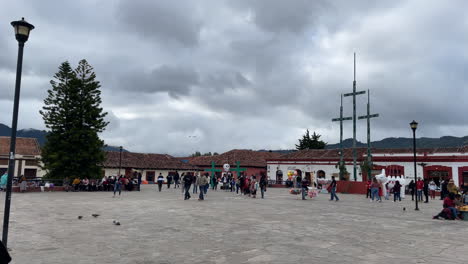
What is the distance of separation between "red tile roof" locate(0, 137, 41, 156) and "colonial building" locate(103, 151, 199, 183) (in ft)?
28.2

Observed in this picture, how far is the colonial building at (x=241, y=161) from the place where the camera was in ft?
184

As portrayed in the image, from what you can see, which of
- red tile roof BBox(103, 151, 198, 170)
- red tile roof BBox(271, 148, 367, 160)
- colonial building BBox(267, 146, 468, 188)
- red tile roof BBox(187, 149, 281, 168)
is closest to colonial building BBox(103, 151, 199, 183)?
red tile roof BBox(103, 151, 198, 170)

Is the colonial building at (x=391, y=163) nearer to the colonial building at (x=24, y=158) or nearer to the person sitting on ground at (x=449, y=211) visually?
the person sitting on ground at (x=449, y=211)

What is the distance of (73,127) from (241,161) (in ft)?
101

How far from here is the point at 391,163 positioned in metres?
39.6

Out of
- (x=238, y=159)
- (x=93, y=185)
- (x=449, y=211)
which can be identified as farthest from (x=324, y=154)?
(x=449, y=211)

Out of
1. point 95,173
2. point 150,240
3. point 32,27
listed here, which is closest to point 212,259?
point 150,240

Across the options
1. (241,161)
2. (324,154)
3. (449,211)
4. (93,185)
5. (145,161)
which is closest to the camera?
(449,211)

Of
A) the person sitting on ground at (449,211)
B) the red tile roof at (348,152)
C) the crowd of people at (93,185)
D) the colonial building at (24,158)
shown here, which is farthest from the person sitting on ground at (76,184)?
the red tile roof at (348,152)

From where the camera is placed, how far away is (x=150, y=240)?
8.13 m

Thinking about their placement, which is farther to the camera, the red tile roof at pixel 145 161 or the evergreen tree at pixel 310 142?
the evergreen tree at pixel 310 142

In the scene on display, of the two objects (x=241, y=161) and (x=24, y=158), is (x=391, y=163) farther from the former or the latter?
(x=24, y=158)

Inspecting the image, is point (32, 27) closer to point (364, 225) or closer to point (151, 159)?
point (364, 225)

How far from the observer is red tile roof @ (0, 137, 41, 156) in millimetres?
41094
